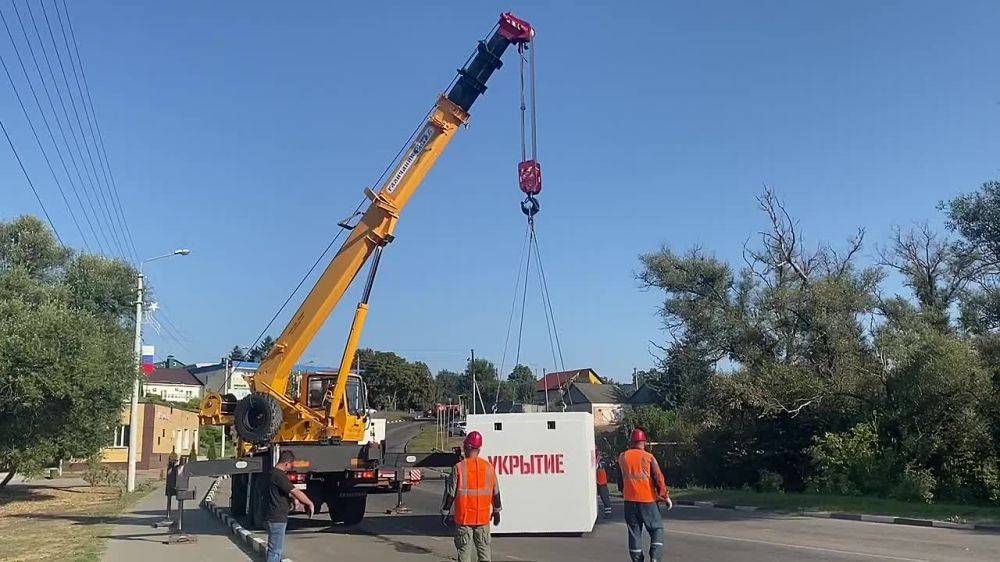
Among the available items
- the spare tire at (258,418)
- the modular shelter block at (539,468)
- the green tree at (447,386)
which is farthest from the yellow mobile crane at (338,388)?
the green tree at (447,386)

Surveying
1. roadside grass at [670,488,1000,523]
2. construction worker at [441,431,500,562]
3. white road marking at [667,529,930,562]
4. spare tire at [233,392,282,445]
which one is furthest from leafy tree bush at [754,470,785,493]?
construction worker at [441,431,500,562]

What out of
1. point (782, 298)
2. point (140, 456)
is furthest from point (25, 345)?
point (140, 456)

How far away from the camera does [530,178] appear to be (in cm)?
1680

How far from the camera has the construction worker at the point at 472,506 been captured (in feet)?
27.1

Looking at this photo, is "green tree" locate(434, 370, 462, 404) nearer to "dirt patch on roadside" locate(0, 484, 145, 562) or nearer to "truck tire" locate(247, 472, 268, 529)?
"dirt patch on roadside" locate(0, 484, 145, 562)

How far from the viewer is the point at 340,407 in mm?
17641

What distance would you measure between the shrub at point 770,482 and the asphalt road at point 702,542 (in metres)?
8.22

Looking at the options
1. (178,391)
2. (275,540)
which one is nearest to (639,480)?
(275,540)

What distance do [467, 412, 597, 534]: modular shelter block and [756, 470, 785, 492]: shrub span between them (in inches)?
596

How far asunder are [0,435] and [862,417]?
2444 cm

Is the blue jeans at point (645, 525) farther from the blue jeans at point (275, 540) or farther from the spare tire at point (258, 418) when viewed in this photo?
the spare tire at point (258, 418)

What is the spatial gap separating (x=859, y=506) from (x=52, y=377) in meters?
20.0

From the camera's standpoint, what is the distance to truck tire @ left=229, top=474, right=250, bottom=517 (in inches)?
755

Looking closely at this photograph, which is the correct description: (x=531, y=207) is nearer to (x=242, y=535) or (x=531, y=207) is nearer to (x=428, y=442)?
(x=242, y=535)
